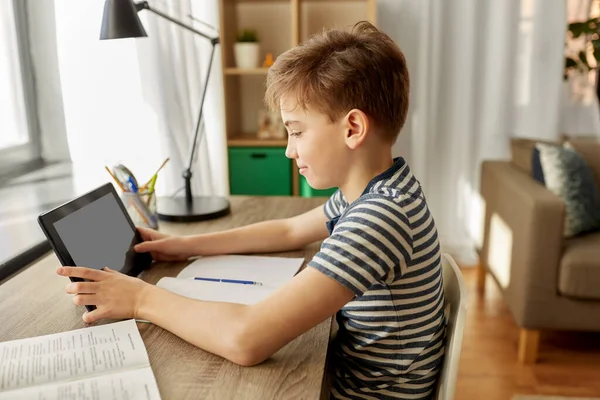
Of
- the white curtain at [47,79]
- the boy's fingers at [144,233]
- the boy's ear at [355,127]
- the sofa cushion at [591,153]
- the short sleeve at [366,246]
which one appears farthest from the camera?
the sofa cushion at [591,153]

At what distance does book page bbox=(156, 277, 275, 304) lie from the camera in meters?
1.08

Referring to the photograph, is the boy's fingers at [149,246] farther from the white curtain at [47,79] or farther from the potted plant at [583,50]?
the potted plant at [583,50]

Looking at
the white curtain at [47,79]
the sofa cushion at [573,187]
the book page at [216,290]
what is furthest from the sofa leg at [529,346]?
the white curtain at [47,79]

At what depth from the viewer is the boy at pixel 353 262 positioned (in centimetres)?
90

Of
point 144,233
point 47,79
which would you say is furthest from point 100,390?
point 47,79

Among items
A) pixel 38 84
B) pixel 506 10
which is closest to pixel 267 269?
pixel 38 84

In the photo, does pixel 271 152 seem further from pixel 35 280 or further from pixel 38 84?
pixel 35 280

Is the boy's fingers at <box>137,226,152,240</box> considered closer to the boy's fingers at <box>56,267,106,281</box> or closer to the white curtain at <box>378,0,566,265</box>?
the boy's fingers at <box>56,267,106,281</box>

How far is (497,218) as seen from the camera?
2.55m

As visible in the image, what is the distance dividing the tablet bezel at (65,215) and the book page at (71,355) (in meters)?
0.12

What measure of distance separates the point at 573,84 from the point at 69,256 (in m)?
2.90

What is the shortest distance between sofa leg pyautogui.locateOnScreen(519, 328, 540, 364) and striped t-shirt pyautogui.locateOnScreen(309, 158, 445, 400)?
1.29 metres

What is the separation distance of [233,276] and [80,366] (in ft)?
1.35

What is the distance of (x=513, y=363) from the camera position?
2.23 metres
